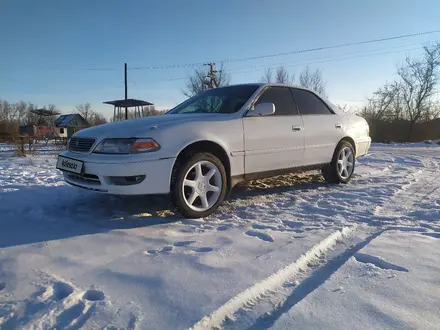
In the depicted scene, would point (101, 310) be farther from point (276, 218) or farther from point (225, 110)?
point (225, 110)

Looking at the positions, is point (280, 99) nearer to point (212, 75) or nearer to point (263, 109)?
point (263, 109)

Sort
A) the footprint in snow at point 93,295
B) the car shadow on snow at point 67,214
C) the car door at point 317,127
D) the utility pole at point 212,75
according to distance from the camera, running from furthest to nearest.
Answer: the utility pole at point 212,75 < the car door at point 317,127 < the car shadow on snow at point 67,214 < the footprint in snow at point 93,295

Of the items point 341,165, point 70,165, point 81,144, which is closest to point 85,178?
point 70,165

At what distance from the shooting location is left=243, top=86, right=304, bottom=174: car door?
3.70 metres

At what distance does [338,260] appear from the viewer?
220 cm

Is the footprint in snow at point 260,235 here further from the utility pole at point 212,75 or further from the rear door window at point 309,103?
the utility pole at point 212,75

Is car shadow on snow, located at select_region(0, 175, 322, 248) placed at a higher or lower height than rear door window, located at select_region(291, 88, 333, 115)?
lower

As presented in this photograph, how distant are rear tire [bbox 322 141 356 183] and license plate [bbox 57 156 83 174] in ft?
11.2

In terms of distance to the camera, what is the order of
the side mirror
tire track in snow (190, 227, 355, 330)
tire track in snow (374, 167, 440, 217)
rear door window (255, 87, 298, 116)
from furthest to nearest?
1. rear door window (255, 87, 298, 116)
2. the side mirror
3. tire track in snow (374, 167, 440, 217)
4. tire track in snow (190, 227, 355, 330)

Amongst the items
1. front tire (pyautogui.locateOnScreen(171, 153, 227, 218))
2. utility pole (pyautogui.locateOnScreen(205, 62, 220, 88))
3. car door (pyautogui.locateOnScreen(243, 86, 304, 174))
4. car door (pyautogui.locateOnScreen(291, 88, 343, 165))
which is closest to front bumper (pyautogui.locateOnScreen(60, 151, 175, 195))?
front tire (pyautogui.locateOnScreen(171, 153, 227, 218))

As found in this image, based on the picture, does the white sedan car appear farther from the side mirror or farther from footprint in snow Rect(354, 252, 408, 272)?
footprint in snow Rect(354, 252, 408, 272)

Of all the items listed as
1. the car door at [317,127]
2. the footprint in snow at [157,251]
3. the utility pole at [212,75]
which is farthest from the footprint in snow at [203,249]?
the utility pole at [212,75]

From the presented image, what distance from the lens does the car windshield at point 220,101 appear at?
3.91 meters

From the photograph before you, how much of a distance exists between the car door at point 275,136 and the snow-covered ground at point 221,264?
0.52 metres
